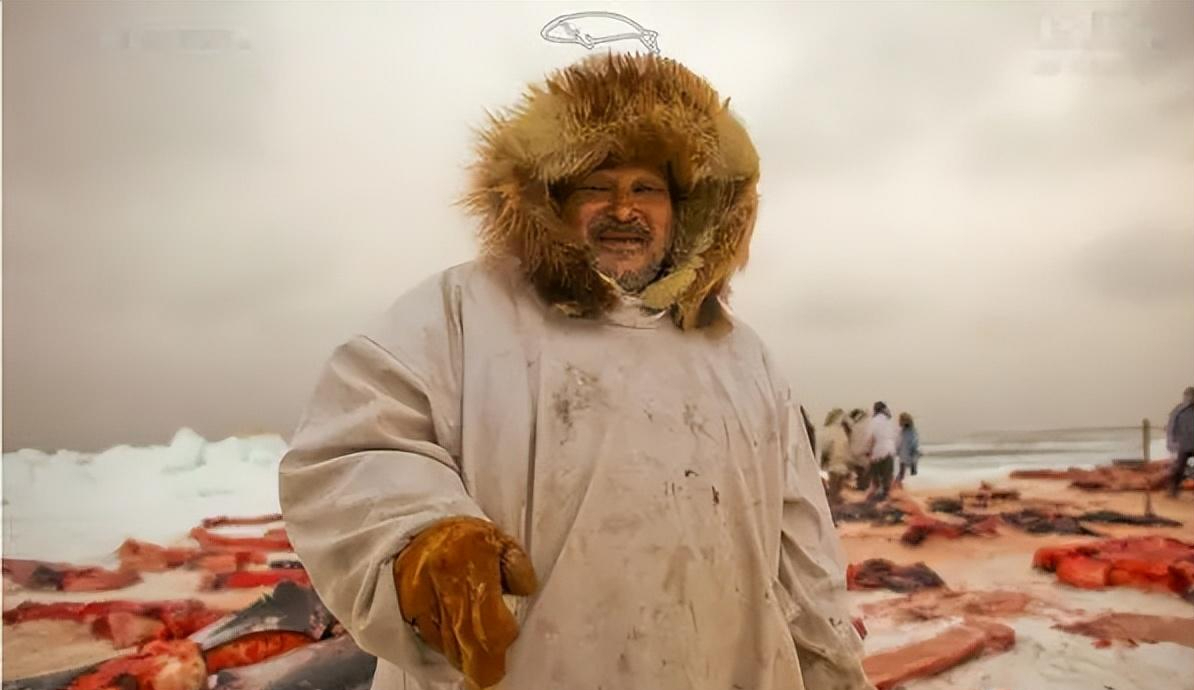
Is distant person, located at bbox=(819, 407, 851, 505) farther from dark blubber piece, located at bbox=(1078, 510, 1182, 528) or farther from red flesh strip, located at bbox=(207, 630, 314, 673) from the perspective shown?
red flesh strip, located at bbox=(207, 630, 314, 673)

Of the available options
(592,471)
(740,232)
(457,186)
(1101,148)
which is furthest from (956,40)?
(592,471)

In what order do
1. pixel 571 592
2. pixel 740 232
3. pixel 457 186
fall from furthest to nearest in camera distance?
1. pixel 457 186
2. pixel 740 232
3. pixel 571 592

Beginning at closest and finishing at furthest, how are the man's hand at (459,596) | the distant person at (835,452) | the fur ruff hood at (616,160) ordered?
the man's hand at (459,596) → the fur ruff hood at (616,160) → the distant person at (835,452)

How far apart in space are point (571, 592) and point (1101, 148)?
3.52ft

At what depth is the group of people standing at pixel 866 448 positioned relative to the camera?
4.43 feet

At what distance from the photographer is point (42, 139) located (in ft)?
4.19

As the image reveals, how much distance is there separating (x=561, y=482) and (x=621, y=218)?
11.6 inches

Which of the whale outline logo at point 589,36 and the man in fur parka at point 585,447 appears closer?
the man in fur parka at point 585,447

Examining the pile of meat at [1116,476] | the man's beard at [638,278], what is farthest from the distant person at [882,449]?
the man's beard at [638,278]

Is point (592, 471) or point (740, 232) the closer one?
point (592, 471)

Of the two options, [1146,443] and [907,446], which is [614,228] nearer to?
[907,446]

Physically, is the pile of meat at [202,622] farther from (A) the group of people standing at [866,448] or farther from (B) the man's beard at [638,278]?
(A) the group of people standing at [866,448]

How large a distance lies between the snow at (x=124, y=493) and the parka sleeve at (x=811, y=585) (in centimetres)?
64

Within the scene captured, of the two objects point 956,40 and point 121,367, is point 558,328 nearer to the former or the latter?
point 121,367
